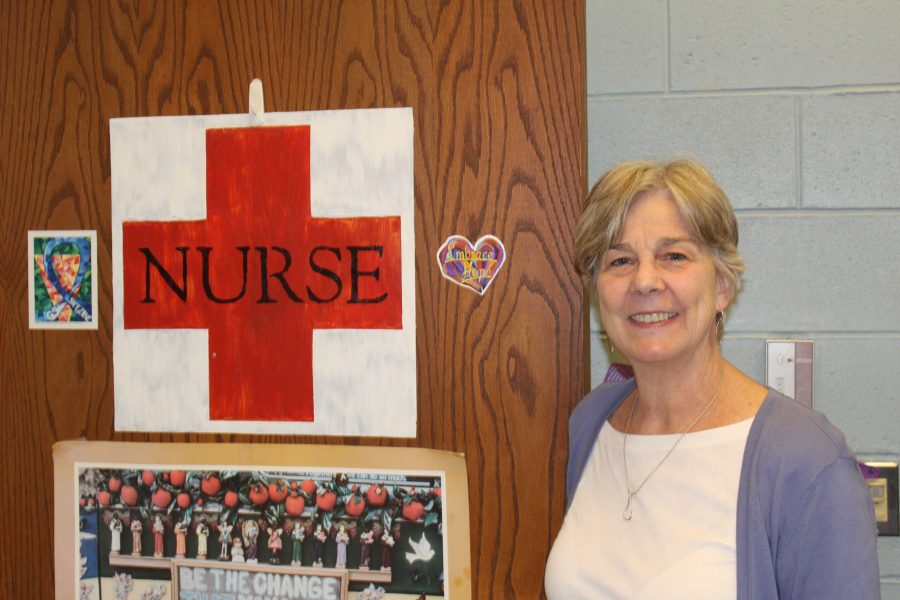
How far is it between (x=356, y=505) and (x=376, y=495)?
35mm

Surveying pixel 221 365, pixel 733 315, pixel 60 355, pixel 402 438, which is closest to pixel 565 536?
pixel 402 438

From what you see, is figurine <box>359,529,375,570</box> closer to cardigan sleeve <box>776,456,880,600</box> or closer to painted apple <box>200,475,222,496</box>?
painted apple <box>200,475,222,496</box>

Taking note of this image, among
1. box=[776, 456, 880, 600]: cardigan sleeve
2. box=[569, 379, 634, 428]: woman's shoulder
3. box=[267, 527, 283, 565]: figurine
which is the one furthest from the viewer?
box=[267, 527, 283, 565]: figurine

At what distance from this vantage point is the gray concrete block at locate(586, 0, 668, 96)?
125 centimetres

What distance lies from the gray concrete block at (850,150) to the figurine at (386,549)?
2.62 feet

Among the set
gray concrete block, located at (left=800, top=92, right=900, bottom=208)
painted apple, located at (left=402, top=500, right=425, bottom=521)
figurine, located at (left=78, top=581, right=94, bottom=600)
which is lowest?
figurine, located at (left=78, top=581, right=94, bottom=600)

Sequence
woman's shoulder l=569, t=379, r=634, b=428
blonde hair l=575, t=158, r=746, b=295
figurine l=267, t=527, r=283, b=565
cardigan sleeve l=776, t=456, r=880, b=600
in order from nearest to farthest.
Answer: cardigan sleeve l=776, t=456, r=880, b=600
blonde hair l=575, t=158, r=746, b=295
woman's shoulder l=569, t=379, r=634, b=428
figurine l=267, t=527, r=283, b=565

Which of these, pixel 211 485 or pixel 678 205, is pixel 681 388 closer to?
pixel 678 205

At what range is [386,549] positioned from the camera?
1.20m

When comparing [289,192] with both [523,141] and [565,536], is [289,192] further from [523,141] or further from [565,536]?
[565,536]

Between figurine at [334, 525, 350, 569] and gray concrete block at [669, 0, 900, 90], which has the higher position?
gray concrete block at [669, 0, 900, 90]

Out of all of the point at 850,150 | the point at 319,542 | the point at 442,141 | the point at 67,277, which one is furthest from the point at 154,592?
the point at 850,150

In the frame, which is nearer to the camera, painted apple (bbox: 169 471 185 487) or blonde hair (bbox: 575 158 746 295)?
blonde hair (bbox: 575 158 746 295)

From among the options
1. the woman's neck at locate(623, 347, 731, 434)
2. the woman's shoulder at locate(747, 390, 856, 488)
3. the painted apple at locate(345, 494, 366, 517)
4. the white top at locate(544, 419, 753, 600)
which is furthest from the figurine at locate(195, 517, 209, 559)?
the woman's shoulder at locate(747, 390, 856, 488)
